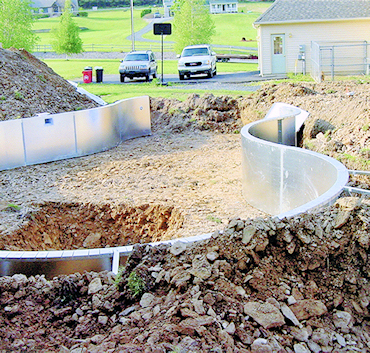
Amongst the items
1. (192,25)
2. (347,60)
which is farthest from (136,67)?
(192,25)

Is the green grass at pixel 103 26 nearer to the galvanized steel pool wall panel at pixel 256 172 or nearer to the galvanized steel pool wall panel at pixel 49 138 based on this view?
the galvanized steel pool wall panel at pixel 256 172

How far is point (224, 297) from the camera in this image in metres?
4.22

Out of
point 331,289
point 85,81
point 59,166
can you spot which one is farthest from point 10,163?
point 85,81

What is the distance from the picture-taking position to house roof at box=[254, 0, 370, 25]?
32812 mm

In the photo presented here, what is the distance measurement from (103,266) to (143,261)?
1084mm

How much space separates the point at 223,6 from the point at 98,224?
111 m

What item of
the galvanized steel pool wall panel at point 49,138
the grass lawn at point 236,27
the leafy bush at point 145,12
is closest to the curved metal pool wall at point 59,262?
→ the galvanized steel pool wall panel at point 49,138

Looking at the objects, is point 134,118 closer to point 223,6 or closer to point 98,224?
point 98,224

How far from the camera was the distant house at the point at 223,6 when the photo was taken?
113m

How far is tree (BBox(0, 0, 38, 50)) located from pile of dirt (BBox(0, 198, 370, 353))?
39.9 meters

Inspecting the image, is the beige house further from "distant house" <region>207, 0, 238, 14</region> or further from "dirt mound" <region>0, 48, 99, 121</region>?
"distant house" <region>207, 0, 238, 14</region>

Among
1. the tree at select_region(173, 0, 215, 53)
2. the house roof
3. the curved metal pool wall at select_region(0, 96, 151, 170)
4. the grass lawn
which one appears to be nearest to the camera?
the curved metal pool wall at select_region(0, 96, 151, 170)

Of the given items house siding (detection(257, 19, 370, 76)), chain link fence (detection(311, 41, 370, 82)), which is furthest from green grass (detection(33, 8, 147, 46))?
chain link fence (detection(311, 41, 370, 82))

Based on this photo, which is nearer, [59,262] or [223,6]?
[59,262]
